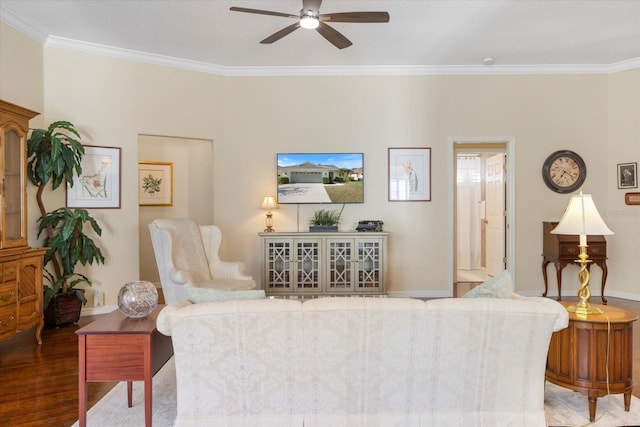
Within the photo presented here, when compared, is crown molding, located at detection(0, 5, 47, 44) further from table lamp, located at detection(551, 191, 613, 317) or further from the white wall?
table lamp, located at detection(551, 191, 613, 317)

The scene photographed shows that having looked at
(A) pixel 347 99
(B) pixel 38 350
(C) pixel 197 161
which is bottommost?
(B) pixel 38 350

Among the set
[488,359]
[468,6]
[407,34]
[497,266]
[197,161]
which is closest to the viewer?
[488,359]

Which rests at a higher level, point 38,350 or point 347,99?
point 347,99

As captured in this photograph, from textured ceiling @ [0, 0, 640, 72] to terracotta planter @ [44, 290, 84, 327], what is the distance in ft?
9.00

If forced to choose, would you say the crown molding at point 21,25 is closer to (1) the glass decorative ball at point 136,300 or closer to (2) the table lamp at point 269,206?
(2) the table lamp at point 269,206

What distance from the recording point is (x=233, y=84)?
5762mm

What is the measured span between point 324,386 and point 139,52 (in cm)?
465

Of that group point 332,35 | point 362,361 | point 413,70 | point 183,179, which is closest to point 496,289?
point 362,361

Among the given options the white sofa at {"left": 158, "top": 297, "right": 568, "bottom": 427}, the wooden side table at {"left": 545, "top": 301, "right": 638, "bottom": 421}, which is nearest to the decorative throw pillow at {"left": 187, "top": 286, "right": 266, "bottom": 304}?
the white sofa at {"left": 158, "top": 297, "right": 568, "bottom": 427}

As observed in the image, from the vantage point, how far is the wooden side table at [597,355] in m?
2.48

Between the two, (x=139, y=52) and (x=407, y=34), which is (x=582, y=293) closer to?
(x=407, y=34)

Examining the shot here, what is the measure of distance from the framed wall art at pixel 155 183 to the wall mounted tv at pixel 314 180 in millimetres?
2086

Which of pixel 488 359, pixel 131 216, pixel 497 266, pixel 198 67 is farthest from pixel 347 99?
pixel 488 359

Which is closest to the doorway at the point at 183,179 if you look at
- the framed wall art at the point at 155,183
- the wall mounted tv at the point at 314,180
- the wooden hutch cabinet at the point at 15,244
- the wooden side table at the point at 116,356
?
the framed wall art at the point at 155,183
